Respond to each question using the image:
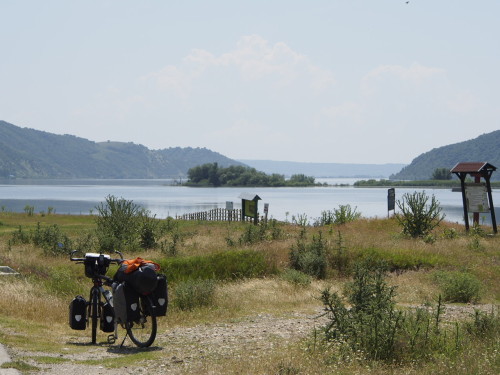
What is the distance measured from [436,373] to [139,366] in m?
3.74

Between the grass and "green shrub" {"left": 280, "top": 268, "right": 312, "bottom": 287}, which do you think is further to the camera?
"green shrub" {"left": 280, "top": 268, "right": 312, "bottom": 287}

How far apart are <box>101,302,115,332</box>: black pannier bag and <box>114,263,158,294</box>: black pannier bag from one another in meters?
1.16

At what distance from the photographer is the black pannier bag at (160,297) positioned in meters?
9.82

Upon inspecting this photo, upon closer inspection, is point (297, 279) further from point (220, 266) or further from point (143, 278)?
point (143, 278)

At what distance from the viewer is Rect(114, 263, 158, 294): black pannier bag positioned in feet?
31.4

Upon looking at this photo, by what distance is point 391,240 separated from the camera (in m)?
27.2

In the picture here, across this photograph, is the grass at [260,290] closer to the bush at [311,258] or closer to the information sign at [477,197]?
the bush at [311,258]

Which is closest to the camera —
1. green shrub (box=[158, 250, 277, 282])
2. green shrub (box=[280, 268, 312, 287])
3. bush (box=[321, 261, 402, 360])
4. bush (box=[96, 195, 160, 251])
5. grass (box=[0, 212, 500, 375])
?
grass (box=[0, 212, 500, 375])

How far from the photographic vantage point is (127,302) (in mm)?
9828

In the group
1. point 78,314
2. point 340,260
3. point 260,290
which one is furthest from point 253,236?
point 78,314

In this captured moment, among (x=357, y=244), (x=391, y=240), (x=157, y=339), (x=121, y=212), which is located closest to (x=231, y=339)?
(x=157, y=339)

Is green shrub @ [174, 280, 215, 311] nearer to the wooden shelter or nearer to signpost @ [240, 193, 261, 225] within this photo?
the wooden shelter

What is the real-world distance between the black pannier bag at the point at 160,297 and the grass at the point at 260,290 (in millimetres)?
609

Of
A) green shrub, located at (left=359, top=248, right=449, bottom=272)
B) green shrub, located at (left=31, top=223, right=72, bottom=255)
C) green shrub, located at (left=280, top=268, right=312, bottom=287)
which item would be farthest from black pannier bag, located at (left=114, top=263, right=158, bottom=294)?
green shrub, located at (left=31, top=223, right=72, bottom=255)
